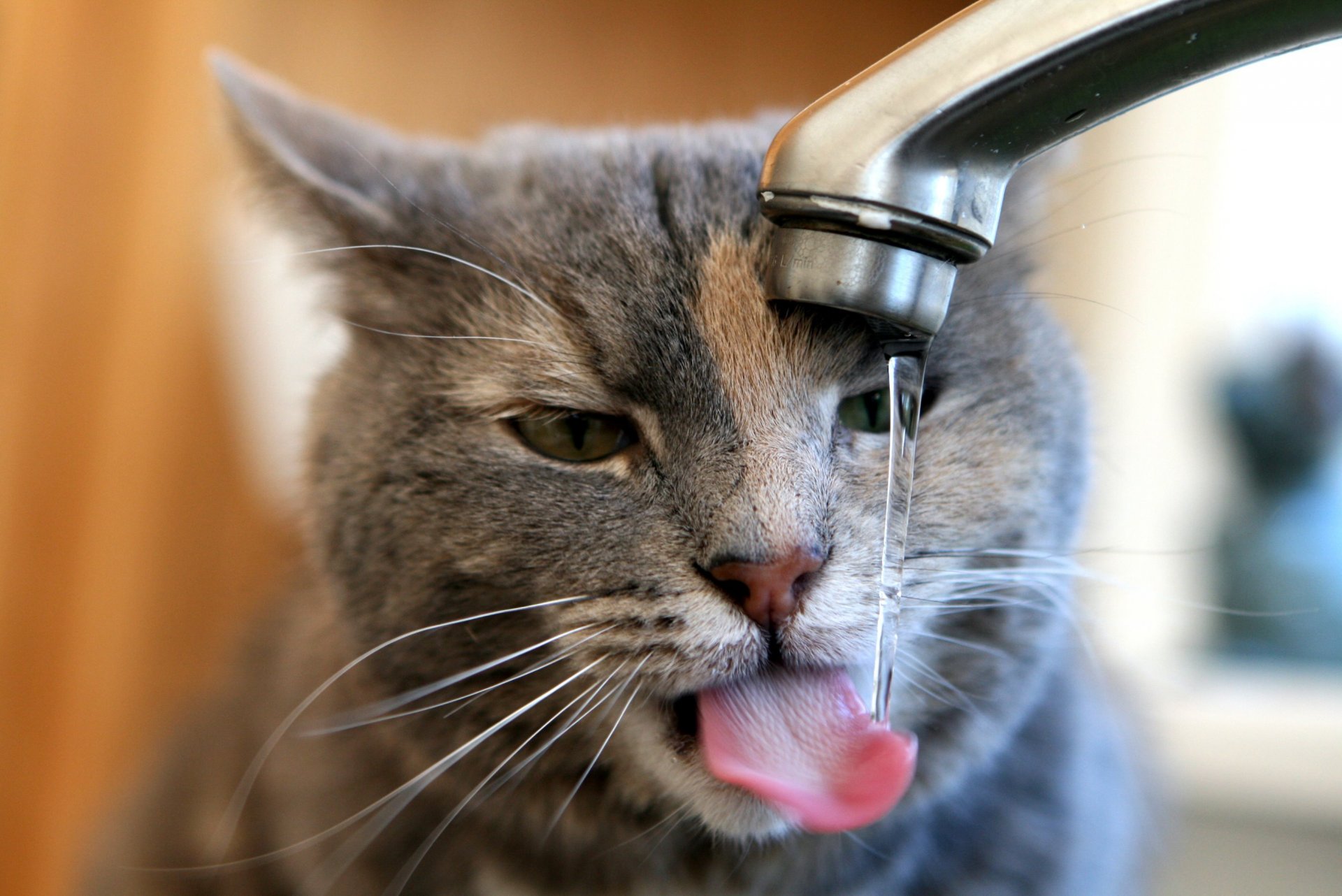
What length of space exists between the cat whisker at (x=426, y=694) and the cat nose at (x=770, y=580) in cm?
8

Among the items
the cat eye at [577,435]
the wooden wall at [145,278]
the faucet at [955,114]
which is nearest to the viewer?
the faucet at [955,114]

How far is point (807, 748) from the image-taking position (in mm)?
475

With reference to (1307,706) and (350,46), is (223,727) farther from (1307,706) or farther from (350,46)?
(1307,706)

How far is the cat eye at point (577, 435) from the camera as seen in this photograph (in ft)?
2.07

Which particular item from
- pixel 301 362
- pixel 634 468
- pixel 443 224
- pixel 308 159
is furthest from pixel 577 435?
pixel 301 362

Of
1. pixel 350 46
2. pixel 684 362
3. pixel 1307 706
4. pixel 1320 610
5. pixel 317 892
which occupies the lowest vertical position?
pixel 317 892

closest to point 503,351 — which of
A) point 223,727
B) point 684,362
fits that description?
point 684,362

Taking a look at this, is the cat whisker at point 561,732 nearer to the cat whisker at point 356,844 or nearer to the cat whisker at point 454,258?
the cat whisker at point 356,844

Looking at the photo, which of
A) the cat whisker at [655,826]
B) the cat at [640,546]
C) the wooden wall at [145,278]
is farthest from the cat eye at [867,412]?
the wooden wall at [145,278]

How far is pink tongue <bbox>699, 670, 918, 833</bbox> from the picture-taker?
45 cm

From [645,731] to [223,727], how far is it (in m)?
0.62

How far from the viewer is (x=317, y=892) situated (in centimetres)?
77

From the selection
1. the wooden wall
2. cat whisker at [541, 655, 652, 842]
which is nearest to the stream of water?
cat whisker at [541, 655, 652, 842]

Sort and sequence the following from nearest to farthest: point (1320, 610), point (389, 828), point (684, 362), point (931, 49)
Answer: point (931, 49) → point (684, 362) → point (389, 828) → point (1320, 610)
